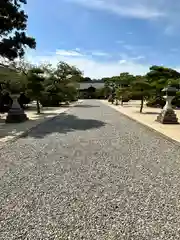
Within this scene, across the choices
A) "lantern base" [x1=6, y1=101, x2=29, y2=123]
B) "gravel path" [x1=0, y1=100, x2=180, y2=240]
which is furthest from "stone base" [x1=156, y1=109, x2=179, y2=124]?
"gravel path" [x1=0, y1=100, x2=180, y2=240]

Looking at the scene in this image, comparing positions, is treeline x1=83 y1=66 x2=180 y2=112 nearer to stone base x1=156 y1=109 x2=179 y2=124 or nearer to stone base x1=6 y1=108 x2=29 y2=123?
stone base x1=156 y1=109 x2=179 y2=124

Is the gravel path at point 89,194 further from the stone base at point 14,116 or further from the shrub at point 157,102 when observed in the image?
the shrub at point 157,102

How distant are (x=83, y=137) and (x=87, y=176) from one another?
552 cm

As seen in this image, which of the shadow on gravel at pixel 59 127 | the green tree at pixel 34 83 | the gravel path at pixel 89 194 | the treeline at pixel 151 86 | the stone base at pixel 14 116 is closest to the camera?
the gravel path at pixel 89 194

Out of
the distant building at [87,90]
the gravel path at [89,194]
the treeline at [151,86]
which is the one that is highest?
the treeline at [151,86]

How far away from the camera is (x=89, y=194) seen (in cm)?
472

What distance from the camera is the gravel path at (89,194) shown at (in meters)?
3.47

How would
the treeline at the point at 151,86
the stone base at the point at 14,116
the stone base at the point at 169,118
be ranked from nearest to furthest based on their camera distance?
the stone base at the point at 169,118, the stone base at the point at 14,116, the treeline at the point at 151,86

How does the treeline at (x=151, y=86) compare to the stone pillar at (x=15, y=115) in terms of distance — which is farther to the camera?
the treeline at (x=151, y=86)

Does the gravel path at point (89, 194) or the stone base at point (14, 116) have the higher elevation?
the gravel path at point (89, 194)

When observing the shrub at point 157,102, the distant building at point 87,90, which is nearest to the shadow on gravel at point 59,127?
the shrub at point 157,102

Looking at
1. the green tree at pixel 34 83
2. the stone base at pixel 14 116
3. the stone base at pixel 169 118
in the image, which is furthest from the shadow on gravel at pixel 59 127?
the green tree at pixel 34 83

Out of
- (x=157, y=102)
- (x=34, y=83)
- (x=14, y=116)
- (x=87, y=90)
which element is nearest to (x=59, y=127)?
(x=14, y=116)

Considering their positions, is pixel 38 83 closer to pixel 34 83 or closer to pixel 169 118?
pixel 34 83
